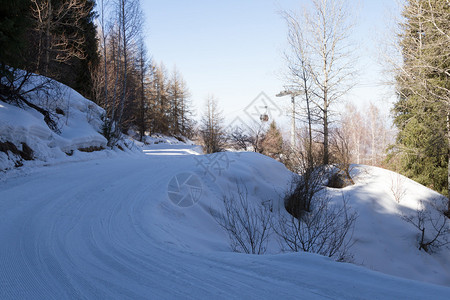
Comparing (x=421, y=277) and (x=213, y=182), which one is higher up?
(x=213, y=182)

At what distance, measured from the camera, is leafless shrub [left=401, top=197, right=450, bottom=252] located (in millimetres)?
Result: 6441

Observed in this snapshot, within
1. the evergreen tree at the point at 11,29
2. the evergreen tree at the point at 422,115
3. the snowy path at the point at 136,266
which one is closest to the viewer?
the snowy path at the point at 136,266

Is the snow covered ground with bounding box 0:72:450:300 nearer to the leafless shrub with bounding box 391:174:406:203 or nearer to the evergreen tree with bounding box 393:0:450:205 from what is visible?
the leafless shrub with bounding box 391:174:406:203

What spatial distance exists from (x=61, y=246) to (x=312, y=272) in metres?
2.41

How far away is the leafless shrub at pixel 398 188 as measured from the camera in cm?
795

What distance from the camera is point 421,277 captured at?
5.50 metres

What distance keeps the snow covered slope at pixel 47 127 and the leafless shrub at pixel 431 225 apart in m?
10.4

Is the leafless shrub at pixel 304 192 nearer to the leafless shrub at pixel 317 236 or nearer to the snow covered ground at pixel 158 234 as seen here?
the leafless shrub at pixel 317 236

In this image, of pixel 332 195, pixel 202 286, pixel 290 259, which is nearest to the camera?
pixel 202 286

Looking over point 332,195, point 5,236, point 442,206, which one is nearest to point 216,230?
point 5,236

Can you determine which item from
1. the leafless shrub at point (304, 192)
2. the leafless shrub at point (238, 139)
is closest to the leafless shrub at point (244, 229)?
the leafless shrub at point (304, 192)

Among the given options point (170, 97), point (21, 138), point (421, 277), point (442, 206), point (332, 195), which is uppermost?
point (170, 97)

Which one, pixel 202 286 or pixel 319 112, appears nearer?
pixel 202 286

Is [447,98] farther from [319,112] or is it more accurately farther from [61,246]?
[61,246]
